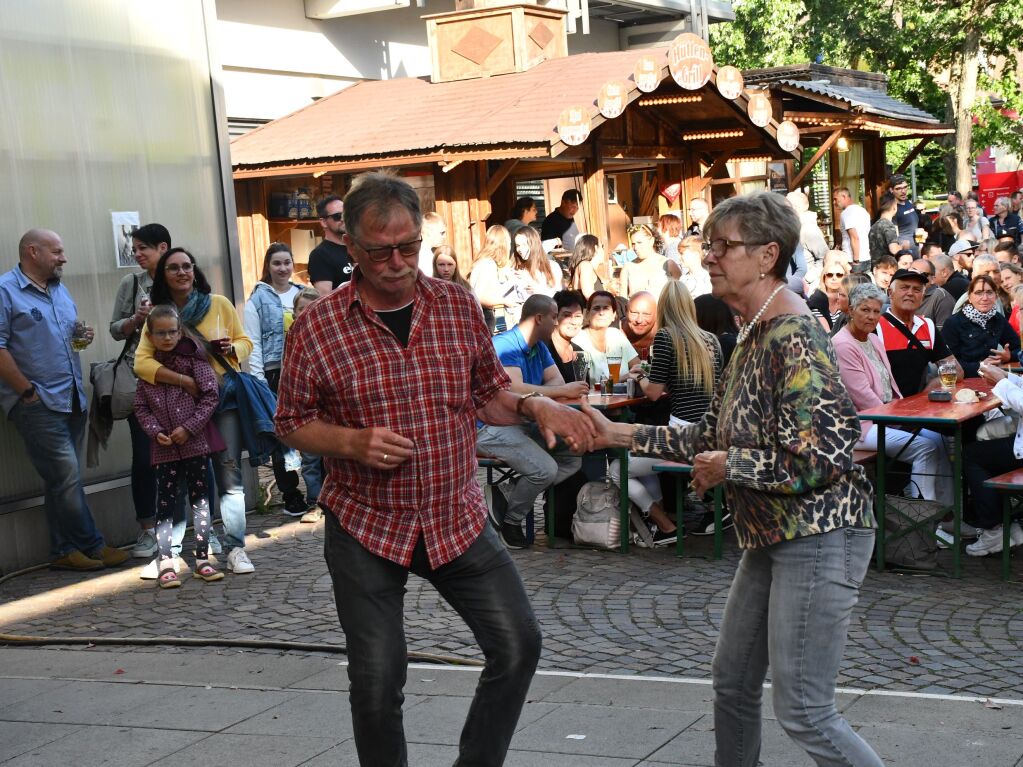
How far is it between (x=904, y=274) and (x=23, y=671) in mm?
6114

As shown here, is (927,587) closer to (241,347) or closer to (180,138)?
(241,347)

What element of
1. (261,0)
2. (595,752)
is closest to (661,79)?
(261,0)

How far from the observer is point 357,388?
3.72m

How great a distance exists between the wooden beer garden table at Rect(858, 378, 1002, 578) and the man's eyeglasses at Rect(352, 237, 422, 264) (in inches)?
179

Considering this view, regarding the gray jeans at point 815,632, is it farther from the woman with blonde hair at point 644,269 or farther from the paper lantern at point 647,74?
the paper lantern at point 647,74

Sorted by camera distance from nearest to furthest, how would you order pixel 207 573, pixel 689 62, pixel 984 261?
1. pixel 207 573
2. pixel 984 261
3. pixel 689 62

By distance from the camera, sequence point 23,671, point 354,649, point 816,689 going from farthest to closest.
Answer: point 23,671, point 354,649, point 816,689

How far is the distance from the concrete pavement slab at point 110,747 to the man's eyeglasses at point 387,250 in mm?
2215

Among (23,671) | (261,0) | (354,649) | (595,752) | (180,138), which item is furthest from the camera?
(261,0)

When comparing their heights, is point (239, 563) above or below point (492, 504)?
below

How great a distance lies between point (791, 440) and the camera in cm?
346

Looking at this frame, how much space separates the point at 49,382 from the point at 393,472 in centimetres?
516

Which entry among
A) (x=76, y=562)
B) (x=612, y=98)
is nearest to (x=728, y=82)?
(x=612, y=98)

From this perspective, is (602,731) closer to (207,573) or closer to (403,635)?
(403,635)
